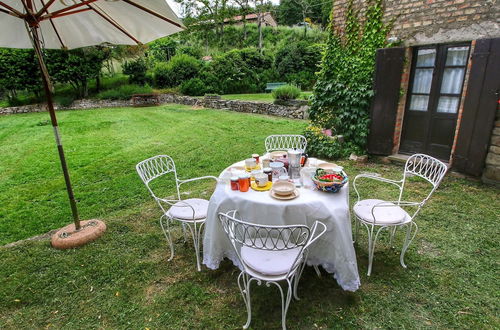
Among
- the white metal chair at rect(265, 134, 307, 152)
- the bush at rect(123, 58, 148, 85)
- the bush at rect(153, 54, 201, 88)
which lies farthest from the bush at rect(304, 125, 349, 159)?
the bush at rect(123, 58, 148, 85)

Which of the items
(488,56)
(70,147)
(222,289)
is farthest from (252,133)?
(222,289)

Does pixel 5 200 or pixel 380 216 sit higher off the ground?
pixel 380 216

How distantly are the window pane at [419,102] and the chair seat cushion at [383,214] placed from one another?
3017 mm

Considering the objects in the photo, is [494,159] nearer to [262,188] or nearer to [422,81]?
[422,81]

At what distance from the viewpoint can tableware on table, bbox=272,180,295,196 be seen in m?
2.16

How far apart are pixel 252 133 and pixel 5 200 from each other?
5185mm

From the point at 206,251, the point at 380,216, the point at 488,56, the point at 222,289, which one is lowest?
the point at 222,289

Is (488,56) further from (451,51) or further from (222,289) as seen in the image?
(222,289)

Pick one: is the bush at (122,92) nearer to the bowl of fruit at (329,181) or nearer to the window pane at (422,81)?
the window pane at (422,81)

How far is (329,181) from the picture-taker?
223cm

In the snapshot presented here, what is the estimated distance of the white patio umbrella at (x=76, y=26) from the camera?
245 centimetres

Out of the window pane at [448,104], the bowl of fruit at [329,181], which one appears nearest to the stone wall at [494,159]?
the window pane at [448,104]

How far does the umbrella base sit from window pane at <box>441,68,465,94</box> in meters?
5.35

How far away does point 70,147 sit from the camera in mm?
6742
